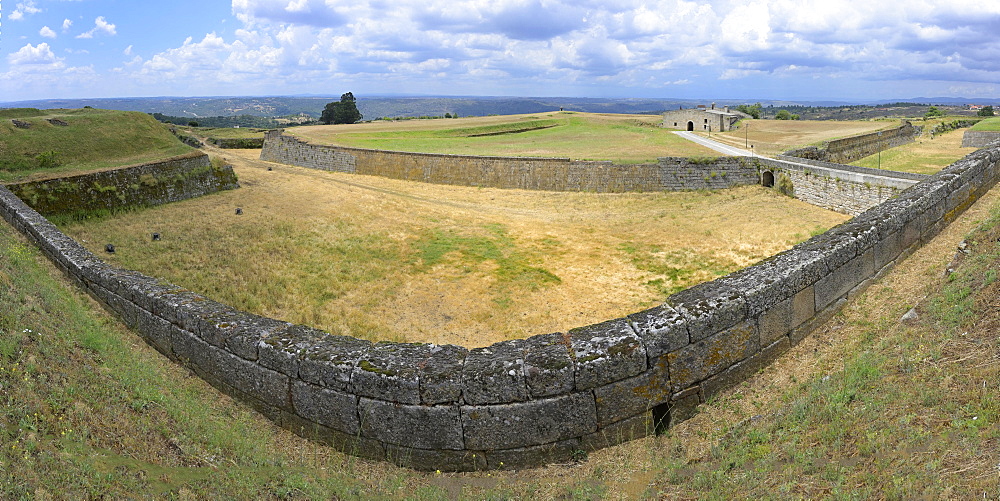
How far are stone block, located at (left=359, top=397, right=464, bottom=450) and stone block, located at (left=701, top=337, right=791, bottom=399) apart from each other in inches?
98.2

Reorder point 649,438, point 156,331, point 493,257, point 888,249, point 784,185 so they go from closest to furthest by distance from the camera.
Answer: point 649,438, point 156,331, point 888,249, point 493,257, point 784,185

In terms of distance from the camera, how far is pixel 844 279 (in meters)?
6.93

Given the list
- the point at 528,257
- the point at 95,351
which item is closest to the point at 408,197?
the point at 528,257

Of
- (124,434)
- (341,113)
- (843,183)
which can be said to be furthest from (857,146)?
(341,113)

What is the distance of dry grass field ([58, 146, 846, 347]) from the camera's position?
39.7 ft

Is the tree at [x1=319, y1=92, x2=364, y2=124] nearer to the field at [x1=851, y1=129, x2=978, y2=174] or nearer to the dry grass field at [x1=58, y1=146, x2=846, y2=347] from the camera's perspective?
the dry grass field at [x1=58, y1=146, x2=846, y2=347]

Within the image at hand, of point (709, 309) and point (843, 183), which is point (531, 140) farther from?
point (709, 309)

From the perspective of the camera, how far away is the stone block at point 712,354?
17.3 ft

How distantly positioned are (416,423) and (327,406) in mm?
921

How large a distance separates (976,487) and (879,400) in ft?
4.16

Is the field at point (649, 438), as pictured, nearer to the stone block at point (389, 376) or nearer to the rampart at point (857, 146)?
the stone block at point (389, 376)

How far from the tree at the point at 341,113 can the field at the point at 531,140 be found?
3543cm

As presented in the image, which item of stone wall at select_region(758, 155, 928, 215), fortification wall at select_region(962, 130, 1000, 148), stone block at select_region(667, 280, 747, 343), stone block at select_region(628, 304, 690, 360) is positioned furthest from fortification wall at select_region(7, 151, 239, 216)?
fortification wall at select_region(962, 130, 1000, 148)

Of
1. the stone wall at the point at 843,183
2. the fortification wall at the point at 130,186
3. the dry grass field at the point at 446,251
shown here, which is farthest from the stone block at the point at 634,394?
the fortification wall at the point at 130,186
